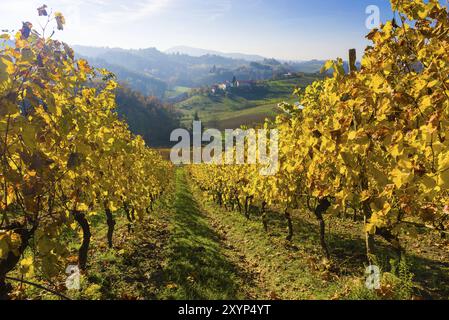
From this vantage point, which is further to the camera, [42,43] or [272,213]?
[272,213]

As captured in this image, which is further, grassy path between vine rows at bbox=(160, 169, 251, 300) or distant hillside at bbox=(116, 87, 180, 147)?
distant hillside at bbox=(116, 87, 180, 147)

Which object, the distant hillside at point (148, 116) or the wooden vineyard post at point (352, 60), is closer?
the wooden vineyard post at point (352, 60)

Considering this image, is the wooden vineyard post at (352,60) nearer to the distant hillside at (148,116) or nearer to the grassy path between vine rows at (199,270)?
the grassy path between vine rows at (199,270)

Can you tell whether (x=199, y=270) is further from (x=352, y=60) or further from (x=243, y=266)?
(x=352, y=60)

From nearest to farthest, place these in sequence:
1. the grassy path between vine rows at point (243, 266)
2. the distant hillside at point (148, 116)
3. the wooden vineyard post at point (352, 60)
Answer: the wooden vineyard post at point (352, 60), the grassy path between vine rows at point (243, 266), the distant hillside at point (148, 116)

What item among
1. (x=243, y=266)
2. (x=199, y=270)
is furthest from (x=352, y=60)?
(x=243, y=266)

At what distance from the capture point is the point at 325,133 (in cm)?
442

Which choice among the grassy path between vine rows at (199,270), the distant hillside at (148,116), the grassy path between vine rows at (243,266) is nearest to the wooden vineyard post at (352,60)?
the grassy path between vine rows at (243,266)

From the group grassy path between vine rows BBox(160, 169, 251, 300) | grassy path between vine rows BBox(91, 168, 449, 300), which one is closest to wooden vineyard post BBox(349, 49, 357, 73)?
grassy path between vine rows BBox(91, 168, 449, 300)

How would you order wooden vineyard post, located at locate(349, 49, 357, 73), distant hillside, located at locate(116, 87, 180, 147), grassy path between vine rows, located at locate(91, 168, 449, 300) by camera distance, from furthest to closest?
distant hillside, located at locate(116, 87, 180, 147) → grassy path between vine rows, located at locate(91, 168, 449, 300) → wooden vineyard post, located at locate(349, 49, 357, 73)

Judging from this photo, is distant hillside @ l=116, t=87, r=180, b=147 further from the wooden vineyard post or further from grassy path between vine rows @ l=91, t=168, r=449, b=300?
the wooden vineyard post
